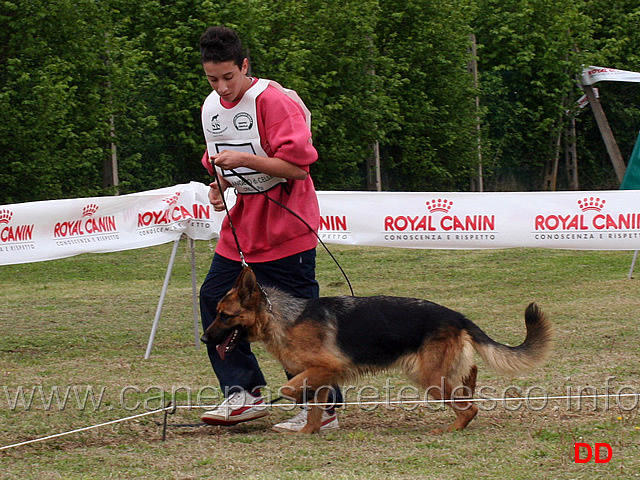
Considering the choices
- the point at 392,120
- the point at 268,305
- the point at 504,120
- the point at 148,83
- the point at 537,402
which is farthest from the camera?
the point at 504,120

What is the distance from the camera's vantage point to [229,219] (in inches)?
201

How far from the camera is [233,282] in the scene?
5184mm

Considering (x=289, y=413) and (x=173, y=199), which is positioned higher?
(x=173, y=199)

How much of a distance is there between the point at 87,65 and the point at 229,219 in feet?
31.6

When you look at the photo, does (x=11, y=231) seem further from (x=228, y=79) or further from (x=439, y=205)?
(x=439, y=205)

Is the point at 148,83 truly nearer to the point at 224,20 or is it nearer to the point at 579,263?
the point at 224,20

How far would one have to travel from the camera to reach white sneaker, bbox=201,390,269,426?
5086 mm

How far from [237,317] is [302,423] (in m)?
0.79

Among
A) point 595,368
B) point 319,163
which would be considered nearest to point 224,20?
point 319,163

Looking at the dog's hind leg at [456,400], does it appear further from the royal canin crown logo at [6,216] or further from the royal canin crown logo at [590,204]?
the royal canin crown logo at [6,216]

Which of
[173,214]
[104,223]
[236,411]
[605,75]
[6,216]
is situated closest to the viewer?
[236,411]

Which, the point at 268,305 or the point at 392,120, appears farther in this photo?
the point at 392,120

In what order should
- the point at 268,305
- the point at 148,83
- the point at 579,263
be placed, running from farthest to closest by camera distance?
the point at 148,83 → the point at 579,263 → the point at 268,305

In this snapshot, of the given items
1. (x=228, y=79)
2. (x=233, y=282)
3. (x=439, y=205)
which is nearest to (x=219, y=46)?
(x=228, y=79)
